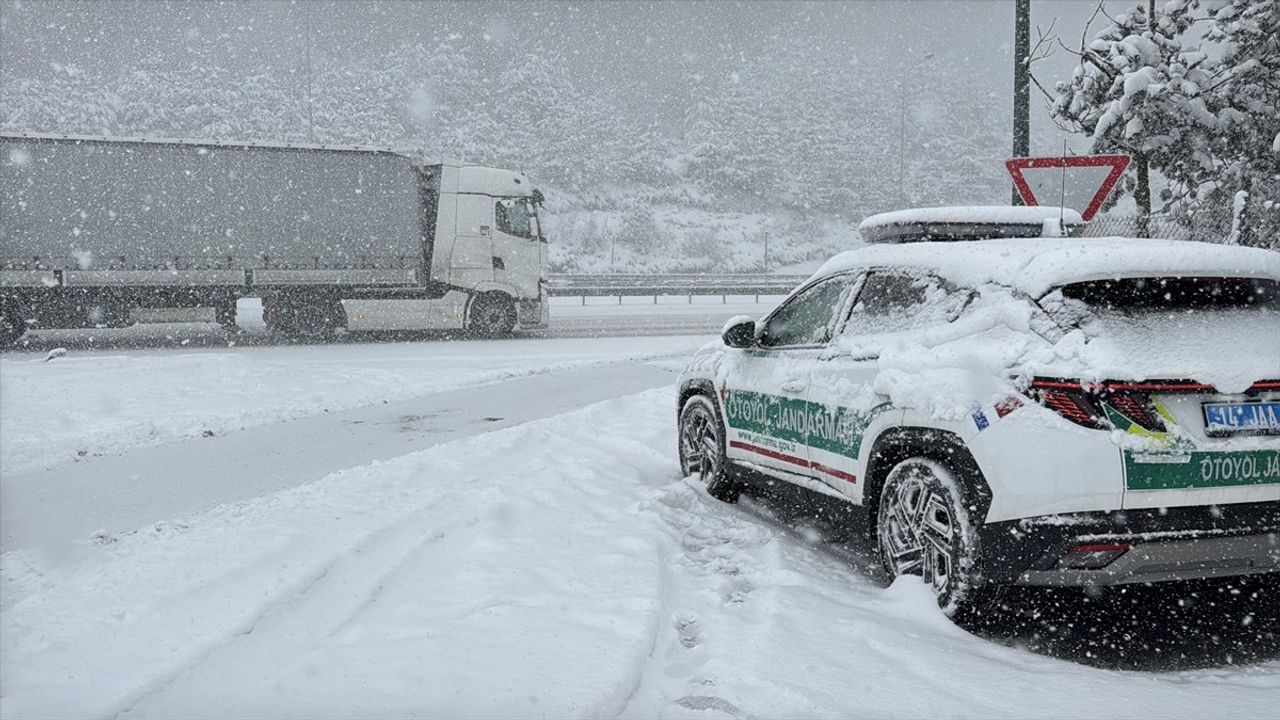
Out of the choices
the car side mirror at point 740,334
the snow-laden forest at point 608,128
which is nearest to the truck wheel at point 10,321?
the car side mirror at point 740,334

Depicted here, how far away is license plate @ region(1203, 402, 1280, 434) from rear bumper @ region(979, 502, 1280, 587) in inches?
11.1

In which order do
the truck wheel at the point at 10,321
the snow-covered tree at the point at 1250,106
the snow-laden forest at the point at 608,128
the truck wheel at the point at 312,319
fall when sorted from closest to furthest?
the snow-covered tree at the point at 1250,106 < the truck wheel at the point at 10,321 < the truck wheel at the point at 312,319 < the snow-laden forest at the point at 608,128

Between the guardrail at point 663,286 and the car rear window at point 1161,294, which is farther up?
the guardrail at point 663,286

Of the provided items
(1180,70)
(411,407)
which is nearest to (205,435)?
(411,407)

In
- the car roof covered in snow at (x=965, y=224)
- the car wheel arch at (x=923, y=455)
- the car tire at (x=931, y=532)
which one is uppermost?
the car roof covered in snow at (x=965, y=224)

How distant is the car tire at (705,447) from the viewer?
6551 millimetres

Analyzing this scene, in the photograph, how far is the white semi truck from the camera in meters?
18.7

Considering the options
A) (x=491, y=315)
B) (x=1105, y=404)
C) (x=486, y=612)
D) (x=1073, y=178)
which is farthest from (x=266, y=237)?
(x=1105, y=404)

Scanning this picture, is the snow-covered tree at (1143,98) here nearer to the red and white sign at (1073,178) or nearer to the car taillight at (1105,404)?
the red and white sign at (1073,178)

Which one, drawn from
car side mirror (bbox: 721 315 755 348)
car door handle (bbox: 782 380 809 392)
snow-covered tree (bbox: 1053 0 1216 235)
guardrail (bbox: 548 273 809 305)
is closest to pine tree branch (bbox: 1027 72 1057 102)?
snow-covered tree (bbox: 1053 0 1216 235)

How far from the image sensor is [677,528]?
5.88 m

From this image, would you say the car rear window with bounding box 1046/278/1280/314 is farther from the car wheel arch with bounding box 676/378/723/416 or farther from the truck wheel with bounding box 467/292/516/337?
the truck wheel with bounding box 467/292/516/337

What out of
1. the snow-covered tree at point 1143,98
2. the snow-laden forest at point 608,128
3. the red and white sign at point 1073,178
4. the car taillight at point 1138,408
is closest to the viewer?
the car taillight at point 1138,408

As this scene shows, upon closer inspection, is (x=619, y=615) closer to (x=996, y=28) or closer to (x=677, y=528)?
(x=677, y=528)
